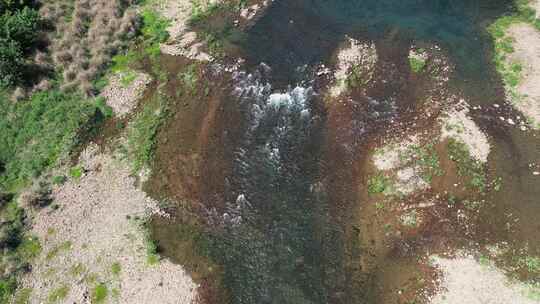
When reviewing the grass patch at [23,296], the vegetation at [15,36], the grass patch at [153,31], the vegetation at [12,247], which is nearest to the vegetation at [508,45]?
the grass patch at [153,31]

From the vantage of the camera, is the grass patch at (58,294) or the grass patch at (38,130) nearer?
the grass patch at (58,294)

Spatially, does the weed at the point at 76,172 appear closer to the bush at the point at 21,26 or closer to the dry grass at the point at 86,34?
Answer: the dry grass at the point at 86,34

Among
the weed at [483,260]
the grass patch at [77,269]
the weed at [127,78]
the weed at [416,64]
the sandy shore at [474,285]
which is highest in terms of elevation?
the weed at [416,64]

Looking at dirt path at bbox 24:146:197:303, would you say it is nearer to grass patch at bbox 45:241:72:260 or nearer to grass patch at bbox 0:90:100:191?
grass patch at bbox 45:241:72:260

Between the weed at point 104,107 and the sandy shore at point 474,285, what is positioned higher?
the weed at point 104,107

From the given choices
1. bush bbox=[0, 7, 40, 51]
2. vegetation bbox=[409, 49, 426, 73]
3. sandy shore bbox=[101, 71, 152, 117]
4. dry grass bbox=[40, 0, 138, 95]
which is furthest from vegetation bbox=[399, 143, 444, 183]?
bush bbox=[0, 7, 40, 51]

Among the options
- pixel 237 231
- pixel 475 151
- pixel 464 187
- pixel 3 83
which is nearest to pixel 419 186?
pixel 464 187
